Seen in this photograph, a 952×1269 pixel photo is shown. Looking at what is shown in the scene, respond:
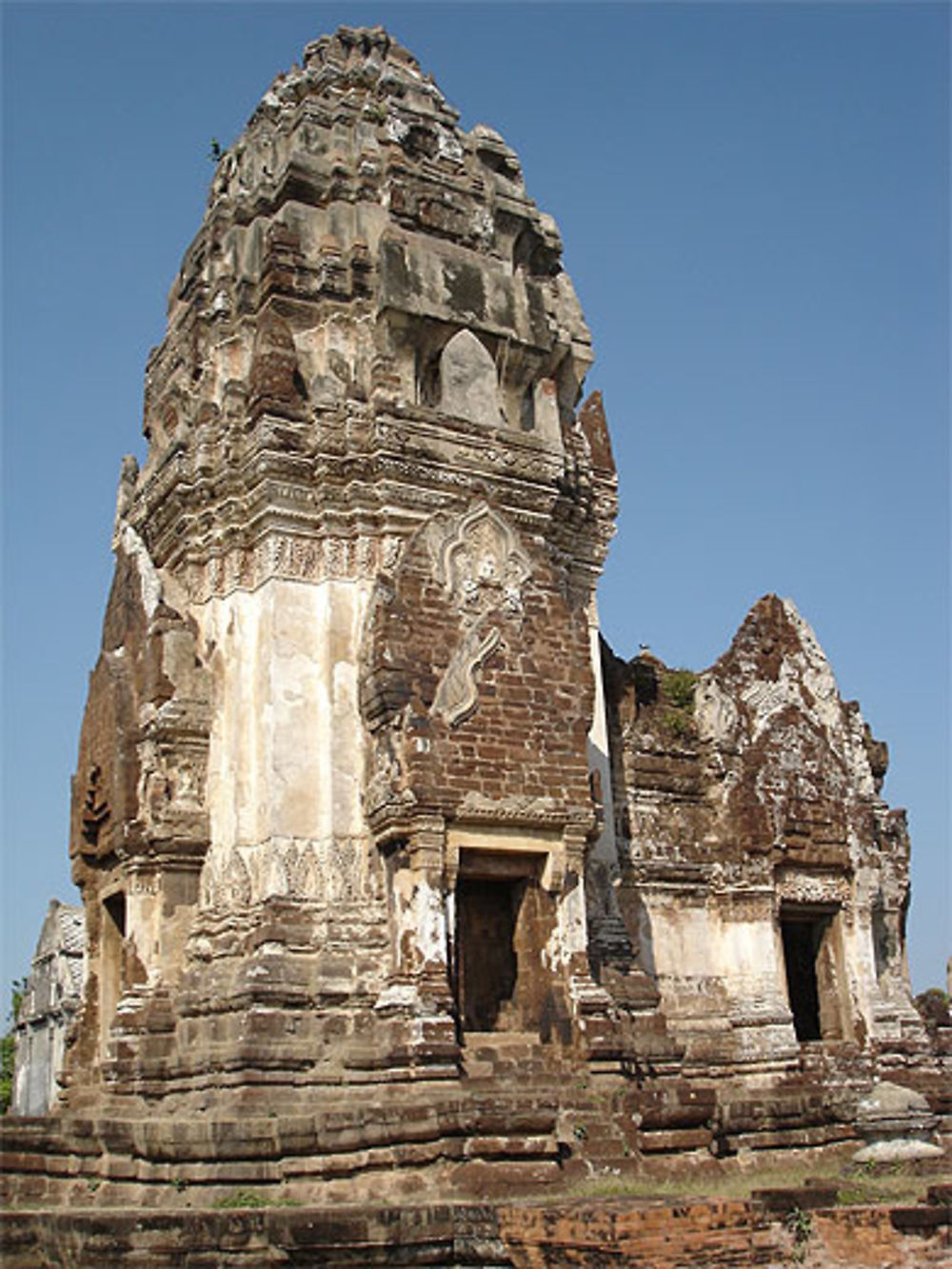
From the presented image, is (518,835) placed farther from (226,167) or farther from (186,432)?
(226,167)

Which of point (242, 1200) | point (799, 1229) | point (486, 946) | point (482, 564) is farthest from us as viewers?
point (482, 564)

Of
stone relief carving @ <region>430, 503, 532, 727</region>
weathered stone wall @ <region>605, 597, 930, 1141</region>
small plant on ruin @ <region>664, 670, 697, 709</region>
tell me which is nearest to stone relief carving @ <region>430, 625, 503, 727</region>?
stone relief carving @ <region>430, 503, 532, 727</region>

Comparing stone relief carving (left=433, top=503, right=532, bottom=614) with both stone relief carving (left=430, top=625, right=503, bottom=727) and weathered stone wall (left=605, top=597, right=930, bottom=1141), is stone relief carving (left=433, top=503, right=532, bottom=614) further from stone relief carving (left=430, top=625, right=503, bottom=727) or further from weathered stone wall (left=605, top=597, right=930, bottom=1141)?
weathered stone wall (left=605, top=597, right=930, bottom=1141)

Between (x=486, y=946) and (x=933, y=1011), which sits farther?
(x=933, y=1011)

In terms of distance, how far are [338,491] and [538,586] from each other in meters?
2.53

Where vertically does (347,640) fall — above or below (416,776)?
above

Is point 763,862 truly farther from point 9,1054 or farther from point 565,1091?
point 9,1054

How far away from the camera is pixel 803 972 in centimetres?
2019

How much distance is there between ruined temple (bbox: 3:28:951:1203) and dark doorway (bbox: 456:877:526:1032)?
3 cm

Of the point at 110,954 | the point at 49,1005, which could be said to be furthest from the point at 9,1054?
the point at 110,954

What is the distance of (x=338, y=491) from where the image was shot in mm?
15641

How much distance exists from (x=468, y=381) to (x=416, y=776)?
214 inches

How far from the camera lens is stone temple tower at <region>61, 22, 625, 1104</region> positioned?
13758mm

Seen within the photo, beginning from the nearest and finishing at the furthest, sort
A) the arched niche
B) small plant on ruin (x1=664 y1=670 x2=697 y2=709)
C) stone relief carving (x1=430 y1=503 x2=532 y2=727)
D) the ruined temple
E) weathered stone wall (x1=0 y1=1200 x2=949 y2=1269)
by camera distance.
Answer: weathered stone wall (x1=0 y1=1200 x2=949 y2=1269)
the ruined temple
stone relief carving (x1=430 y1=503 x2=532 y2=727)
the arched niche
small plant on ruin (x1=664 y1=670 x2=697 y2=709)
